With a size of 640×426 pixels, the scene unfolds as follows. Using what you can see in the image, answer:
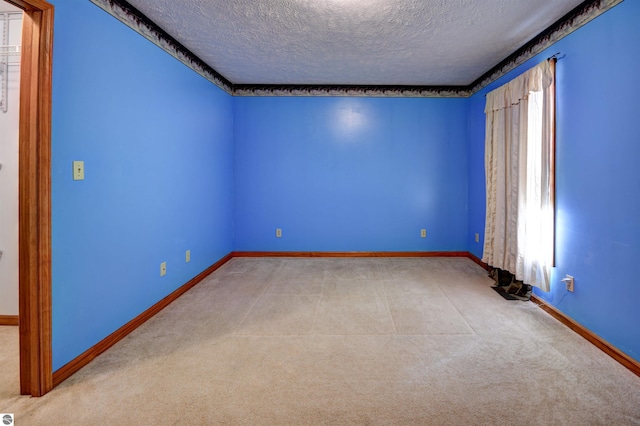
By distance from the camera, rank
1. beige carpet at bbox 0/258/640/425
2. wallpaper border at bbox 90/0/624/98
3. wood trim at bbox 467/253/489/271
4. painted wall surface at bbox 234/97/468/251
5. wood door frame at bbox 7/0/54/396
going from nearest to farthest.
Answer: beige carpet at bbox 0/258/640/425 < wood door frame at bbox 7/0/54/396 < wallpaper border at bbox 90/0/624/98 < wood trim at bbox 467/253/489/271 < painted wall surface at bbox 234/97/468/251

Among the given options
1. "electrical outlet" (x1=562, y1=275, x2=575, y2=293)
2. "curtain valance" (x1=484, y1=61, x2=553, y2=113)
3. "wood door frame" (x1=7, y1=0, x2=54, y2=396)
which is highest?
"curtain valance" (x1=484, y1=61, x2=553, y2=113)

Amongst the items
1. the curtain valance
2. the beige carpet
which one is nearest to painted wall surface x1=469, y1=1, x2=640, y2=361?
the curtain valance

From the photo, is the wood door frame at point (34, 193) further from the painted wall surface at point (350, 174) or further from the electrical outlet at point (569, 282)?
the electrical outlet at point (569, 282)

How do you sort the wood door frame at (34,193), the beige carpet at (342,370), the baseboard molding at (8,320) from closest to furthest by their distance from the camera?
the beige carpet at (342,370)
the wood door frame at (34,193)
the baseboard molding at (8,320)

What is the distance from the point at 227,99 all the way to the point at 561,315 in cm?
442

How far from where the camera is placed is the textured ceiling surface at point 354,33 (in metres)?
2.36

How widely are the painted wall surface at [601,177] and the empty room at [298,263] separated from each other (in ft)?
0.05

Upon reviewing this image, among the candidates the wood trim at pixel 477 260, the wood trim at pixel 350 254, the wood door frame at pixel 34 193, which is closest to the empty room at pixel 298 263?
the wood door frame at pixel 34 193

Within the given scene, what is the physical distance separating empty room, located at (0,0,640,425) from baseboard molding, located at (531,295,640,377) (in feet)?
0.05

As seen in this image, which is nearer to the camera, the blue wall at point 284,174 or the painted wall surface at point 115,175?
the painted wall surface at point 115,175

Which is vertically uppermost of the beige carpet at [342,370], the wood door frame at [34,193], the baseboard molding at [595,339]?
the wood door frame at [34,193]

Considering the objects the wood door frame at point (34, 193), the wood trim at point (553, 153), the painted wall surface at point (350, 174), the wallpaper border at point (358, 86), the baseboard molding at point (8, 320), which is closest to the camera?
the wood door frame at point (34, 193)

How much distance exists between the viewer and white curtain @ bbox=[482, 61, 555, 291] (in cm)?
267

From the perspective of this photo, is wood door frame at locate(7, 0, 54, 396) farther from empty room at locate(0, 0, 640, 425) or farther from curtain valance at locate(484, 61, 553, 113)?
curtain valance at locate(484, 61, 553, 113)
